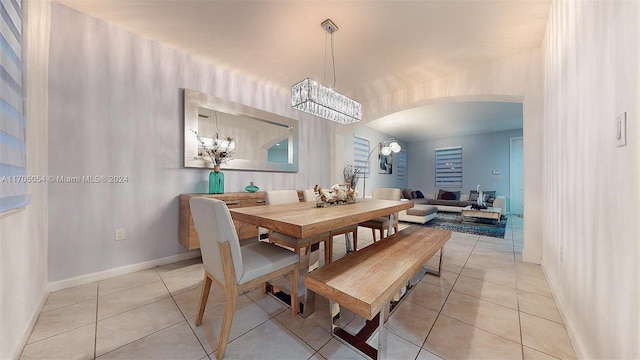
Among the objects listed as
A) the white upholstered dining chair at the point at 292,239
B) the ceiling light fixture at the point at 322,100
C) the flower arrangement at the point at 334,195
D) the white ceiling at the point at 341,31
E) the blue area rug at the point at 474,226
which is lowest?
the blue area rug at the point at 474,226

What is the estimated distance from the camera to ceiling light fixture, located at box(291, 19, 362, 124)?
7.12ft

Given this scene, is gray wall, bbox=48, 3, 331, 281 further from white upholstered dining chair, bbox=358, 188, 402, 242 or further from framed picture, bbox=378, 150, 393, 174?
framed picture, bbox=378, 150, 393, 174

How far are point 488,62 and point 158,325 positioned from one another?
438cm

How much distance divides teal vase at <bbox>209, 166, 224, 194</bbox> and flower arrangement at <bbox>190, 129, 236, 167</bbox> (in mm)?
93

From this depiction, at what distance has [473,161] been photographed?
728 cm

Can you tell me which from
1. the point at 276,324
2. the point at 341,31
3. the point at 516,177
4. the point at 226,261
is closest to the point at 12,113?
the point at 226,261

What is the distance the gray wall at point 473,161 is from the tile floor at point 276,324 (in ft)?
19.3

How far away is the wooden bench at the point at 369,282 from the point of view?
100 centimetres

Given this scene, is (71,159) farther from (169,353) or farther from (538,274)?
(538,274)

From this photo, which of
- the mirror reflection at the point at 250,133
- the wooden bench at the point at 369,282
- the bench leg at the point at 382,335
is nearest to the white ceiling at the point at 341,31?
the mirror reflection at the point at 250,133

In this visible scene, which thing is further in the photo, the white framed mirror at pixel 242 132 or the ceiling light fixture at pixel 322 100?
the white framed mirror at pixel 242 132

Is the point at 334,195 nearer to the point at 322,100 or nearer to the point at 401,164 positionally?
the point at 322,100

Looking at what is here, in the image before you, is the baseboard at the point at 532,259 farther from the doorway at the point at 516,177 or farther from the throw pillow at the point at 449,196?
the doorway at the point at 516,177

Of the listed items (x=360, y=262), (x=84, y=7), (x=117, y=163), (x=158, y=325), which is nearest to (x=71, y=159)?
(x=117, y=163)
